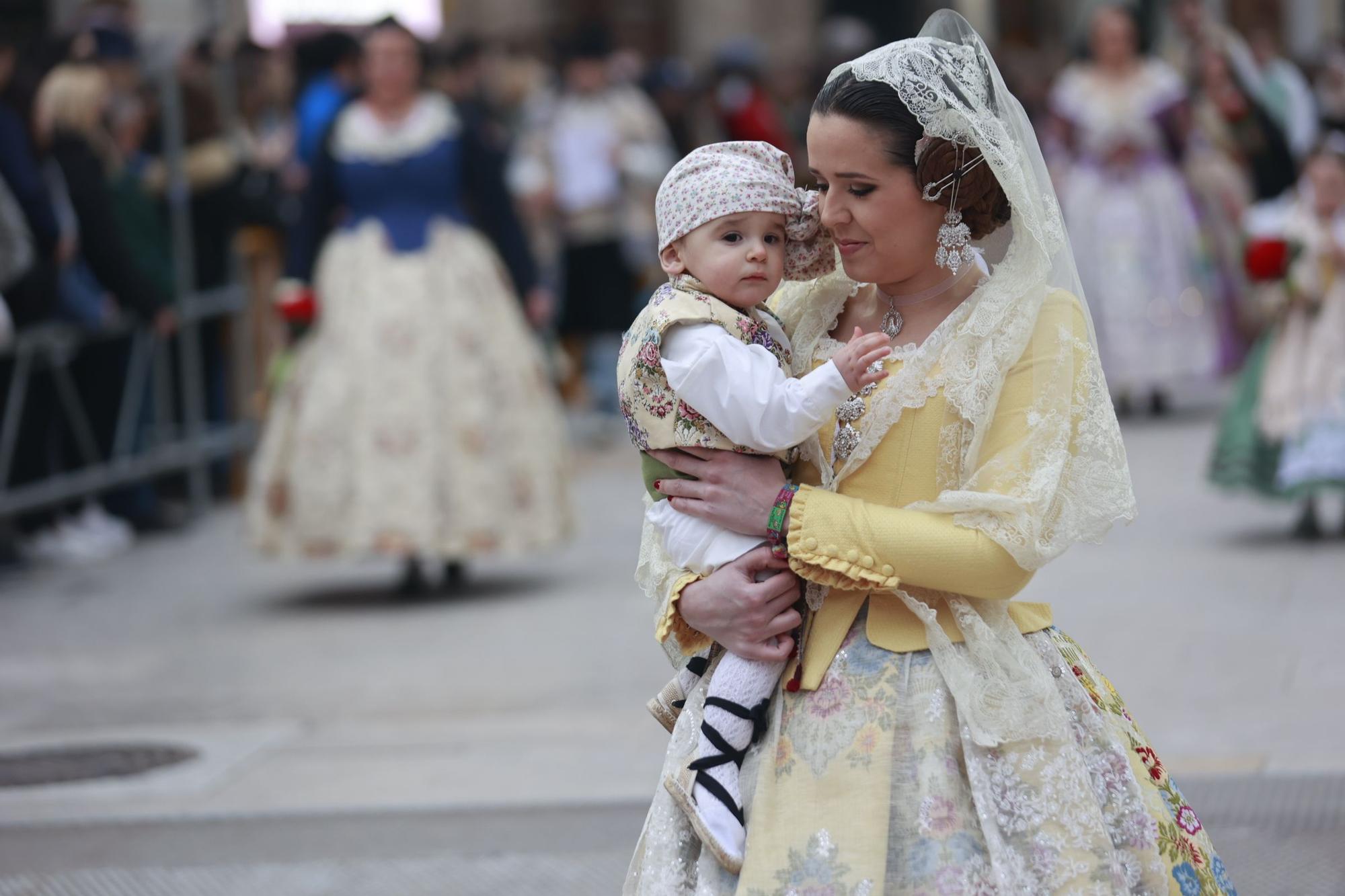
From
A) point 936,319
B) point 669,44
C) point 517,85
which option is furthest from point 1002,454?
point 669,44

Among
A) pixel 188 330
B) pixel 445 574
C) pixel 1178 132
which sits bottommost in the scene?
pixel 445 574

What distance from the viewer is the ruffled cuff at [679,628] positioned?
2717mm

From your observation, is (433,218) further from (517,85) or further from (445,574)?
(517,85)

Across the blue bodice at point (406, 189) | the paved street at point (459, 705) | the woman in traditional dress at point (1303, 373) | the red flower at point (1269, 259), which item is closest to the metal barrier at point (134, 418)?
the paved street at point (459, 705)

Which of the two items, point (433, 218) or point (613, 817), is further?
point (433, 218)

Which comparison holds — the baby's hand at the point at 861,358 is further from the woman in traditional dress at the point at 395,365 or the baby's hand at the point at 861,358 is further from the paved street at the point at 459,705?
the woman in traditional dress at the point at 395,365

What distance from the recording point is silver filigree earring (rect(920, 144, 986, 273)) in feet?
8.59

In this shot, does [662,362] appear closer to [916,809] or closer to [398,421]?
[916,809]

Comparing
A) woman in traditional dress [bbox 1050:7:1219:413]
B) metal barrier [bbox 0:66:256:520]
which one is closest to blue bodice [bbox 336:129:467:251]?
metal barrier [bbox 0:66:256:520]

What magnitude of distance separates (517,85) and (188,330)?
576 centimetres

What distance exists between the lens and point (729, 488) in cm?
264

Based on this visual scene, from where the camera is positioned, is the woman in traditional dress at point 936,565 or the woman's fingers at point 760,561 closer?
the woman in traditional dress at point 936,565

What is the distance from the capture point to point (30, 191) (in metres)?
7.95

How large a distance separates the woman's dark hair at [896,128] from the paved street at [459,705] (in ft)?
6.55
